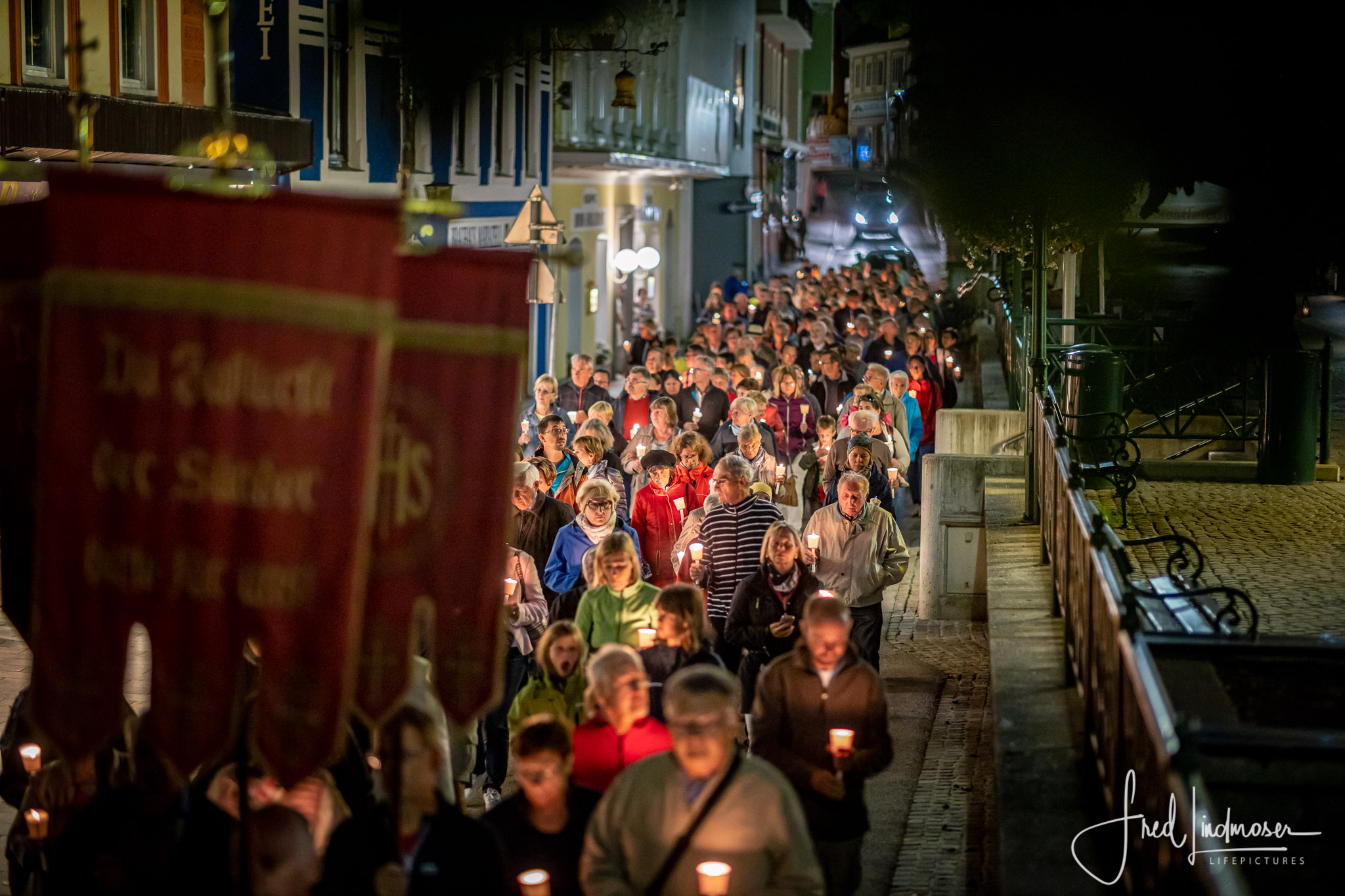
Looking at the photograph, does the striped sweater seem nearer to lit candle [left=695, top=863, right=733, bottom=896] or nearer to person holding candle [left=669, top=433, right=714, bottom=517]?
person holding candle [left=669, top=433, right=714, bottom=517]

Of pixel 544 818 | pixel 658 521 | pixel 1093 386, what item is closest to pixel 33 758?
pixel 544 818

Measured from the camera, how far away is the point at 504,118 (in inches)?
1032

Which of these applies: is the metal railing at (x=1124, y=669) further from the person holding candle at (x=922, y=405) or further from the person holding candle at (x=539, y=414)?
the person holding candle at (x=922, y=405)

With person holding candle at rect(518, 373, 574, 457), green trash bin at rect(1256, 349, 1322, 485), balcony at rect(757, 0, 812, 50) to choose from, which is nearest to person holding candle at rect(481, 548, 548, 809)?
person holding candle at rect(518, 373, 574, 457)

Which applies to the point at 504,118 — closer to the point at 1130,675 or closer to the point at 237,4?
the point at 237,4

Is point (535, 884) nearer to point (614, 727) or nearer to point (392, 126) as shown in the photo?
point (614, 727)

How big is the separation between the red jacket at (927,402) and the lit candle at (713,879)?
11.7 m

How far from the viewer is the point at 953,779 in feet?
29.8

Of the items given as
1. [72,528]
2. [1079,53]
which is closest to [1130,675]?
[72,528]

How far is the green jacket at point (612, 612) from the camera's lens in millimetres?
7613

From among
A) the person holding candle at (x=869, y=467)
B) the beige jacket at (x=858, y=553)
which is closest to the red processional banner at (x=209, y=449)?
the beige jacket at (x=858, y=553)

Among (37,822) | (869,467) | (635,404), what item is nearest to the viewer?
(37,822)

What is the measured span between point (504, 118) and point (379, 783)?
2140 centimetres

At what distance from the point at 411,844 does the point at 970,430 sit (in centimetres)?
1238
